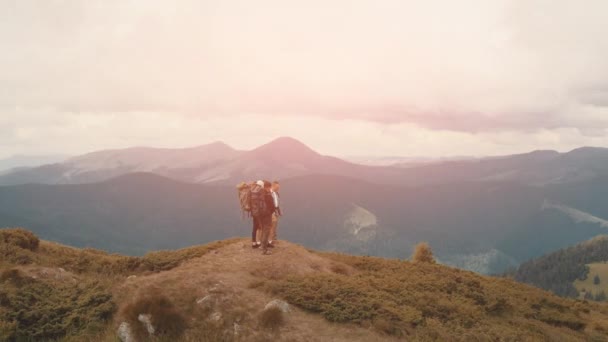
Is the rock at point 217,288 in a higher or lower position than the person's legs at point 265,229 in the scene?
lower

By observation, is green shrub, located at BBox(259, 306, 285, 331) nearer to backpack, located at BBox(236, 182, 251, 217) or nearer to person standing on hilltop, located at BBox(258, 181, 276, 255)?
person standing on hilltop, located at BBox(258, 181, 276, 255)

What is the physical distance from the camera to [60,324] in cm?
1343

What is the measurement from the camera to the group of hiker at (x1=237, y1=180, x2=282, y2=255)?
2294 centimetres

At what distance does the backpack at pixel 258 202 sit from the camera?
22.9 metres

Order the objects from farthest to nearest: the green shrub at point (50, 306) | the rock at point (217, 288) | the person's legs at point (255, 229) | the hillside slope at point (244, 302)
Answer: the person's legs at point (255, 229) < the rock at point (217, 288) < the hillside slope at point (244, 302) < the green shrub at point (50, 306)

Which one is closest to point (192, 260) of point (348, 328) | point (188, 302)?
point (188, 302)

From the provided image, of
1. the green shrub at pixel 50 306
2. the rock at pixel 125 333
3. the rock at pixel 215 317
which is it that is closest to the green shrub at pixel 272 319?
the rock at pixel 215 317

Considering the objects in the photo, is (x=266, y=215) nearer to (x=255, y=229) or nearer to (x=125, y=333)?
(x=255, y=229)

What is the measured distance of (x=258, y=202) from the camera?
2291 cm

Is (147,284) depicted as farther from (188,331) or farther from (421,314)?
(421,314)

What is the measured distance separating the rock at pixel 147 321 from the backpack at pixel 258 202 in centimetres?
1011

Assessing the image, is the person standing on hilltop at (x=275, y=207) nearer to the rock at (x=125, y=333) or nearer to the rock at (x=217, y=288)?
the rock at (x=217, y=288)

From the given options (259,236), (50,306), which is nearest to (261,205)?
(259,236)

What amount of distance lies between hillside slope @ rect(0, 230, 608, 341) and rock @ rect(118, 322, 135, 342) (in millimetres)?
41
